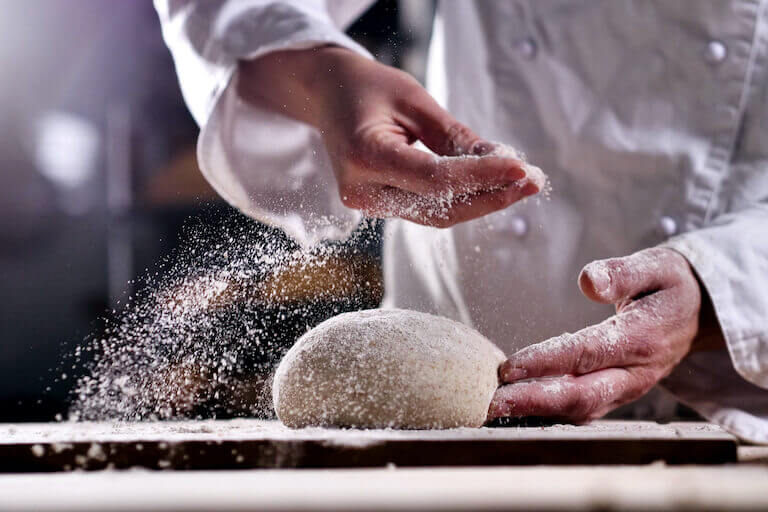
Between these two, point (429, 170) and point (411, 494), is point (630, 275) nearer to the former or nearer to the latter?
point (429, 170)

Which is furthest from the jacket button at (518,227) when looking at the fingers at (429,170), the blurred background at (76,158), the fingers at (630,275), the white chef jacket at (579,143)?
the blurred background at (76,158)

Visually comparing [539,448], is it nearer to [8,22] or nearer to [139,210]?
[139,210]

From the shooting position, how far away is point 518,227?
1121 millimetres

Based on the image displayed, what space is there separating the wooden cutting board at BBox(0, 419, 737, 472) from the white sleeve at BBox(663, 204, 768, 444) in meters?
0.34

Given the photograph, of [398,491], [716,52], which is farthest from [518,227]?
[398,491]

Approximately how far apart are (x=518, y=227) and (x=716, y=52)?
41cm

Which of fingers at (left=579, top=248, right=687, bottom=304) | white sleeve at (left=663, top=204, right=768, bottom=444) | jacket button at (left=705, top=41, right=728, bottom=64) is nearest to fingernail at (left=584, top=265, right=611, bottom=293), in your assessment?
fingers at (left=579, top=248, right=687, bottom=304)

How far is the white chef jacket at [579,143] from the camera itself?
1.05 meters

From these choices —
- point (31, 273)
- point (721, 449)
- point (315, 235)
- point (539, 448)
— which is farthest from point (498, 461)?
point (31, 273)

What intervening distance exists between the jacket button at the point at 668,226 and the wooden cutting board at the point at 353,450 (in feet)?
1.69

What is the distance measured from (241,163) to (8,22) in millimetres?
1815

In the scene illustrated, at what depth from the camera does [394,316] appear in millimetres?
858

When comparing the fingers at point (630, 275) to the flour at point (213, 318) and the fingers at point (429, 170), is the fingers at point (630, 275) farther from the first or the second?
the flour at point (213, 318)

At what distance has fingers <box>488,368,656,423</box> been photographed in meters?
0.82
